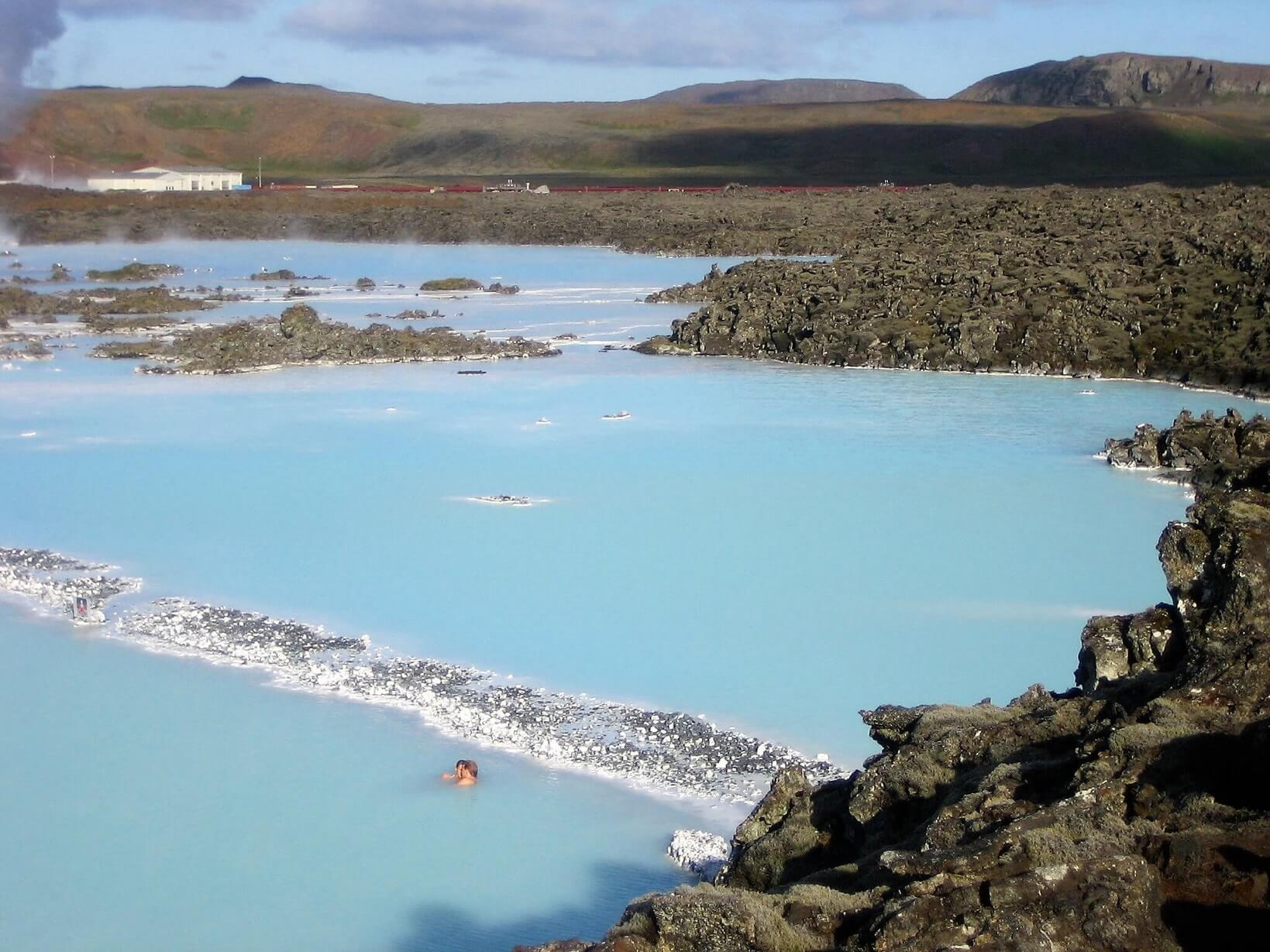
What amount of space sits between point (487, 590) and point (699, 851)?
3.08 metres

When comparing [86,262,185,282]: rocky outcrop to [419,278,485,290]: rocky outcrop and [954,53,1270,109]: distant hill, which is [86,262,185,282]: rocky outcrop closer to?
[419,278,485,290]: rocky outcrop

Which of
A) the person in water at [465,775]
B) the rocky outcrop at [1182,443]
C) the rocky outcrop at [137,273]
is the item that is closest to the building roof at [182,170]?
the rocky outcrop at [137,273]

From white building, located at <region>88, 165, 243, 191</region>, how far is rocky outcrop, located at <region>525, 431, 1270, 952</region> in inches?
2071

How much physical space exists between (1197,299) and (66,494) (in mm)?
10898

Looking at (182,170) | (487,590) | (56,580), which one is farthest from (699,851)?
(182,170)

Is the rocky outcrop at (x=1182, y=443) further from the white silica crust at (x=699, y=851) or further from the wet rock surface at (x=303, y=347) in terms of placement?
the wet rock surface at (x=303, y=347)

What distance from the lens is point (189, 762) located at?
515 centimetres

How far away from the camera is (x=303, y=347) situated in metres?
15.5

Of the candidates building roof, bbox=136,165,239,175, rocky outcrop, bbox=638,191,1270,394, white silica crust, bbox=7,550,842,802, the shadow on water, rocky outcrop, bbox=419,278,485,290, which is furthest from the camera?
building roof, bbox=136,165,239,175

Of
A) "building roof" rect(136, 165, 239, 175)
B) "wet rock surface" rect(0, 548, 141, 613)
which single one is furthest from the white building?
"wet rock surface" rect(0, 548, 141, 613)

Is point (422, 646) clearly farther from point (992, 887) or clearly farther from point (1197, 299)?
point (1197, 299)

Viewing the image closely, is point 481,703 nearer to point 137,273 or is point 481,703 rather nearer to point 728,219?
point 137,273

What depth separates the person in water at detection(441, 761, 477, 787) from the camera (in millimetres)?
4867

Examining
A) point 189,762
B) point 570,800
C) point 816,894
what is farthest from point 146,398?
point 816,894
